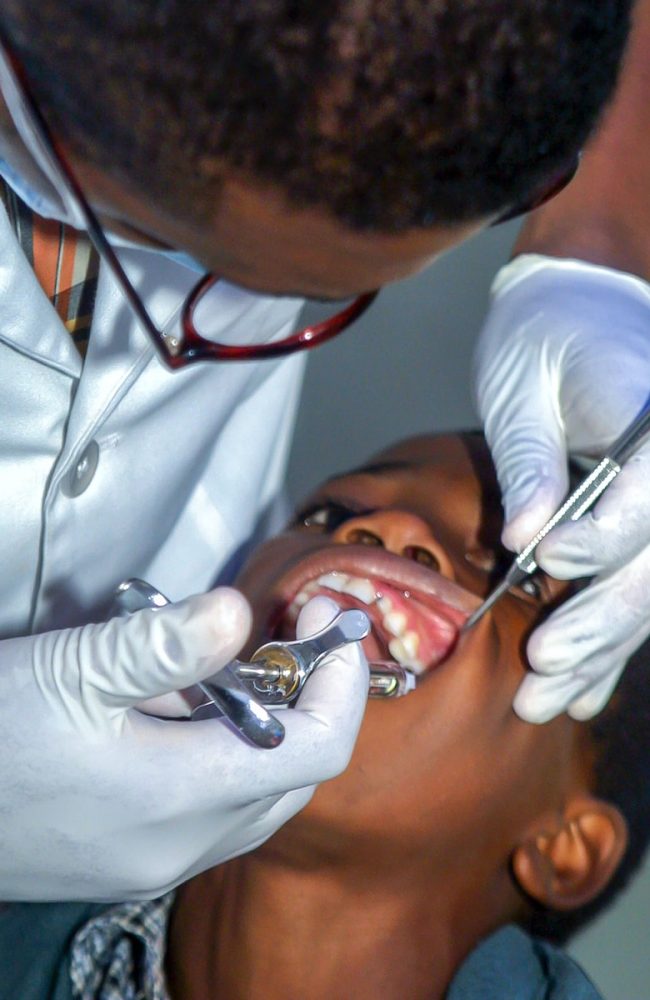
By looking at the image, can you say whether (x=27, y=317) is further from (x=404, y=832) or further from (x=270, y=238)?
(x=404, y=832)

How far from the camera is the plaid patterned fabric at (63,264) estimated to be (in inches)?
41.3

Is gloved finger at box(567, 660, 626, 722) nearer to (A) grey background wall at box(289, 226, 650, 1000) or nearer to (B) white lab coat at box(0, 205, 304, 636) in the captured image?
(B) white lab coat at box(0, 205, 304, 636)

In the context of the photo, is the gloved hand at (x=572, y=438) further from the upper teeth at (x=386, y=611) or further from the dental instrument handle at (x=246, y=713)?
the dental instrument handle at (x=246, y=713)

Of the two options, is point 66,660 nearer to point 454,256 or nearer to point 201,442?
point 201,442

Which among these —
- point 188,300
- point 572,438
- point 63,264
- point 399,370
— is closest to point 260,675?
point 188,300

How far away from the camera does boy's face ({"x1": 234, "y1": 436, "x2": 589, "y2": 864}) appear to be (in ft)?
3.87

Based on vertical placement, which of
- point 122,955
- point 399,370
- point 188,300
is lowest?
point 122,955

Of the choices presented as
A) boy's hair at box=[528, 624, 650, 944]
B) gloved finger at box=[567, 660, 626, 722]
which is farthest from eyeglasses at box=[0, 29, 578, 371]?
boy's hair at box=[528, 624, 650, 944]

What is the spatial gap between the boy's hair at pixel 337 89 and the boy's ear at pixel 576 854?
878mm

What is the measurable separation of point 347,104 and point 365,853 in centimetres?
86

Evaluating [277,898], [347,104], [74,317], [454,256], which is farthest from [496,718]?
[454,256]

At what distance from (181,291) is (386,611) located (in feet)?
1.37

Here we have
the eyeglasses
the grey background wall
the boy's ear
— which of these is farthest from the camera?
the grey background wall

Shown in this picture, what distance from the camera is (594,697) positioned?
1249mm
